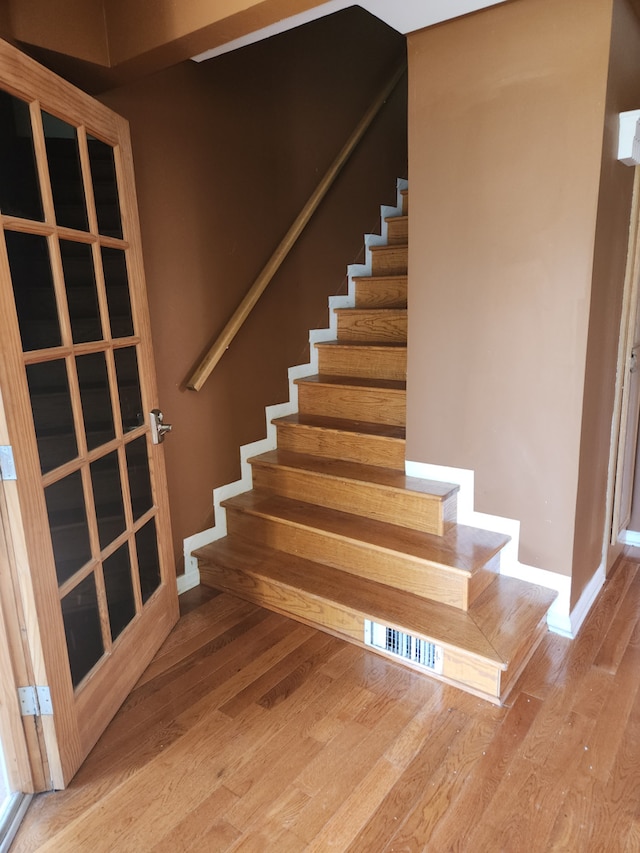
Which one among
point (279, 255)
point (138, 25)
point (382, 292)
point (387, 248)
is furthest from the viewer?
point (387, 248)

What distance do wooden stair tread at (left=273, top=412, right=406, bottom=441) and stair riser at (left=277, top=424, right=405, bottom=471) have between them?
2 centimetres

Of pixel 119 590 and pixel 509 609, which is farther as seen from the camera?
pixel 509 609

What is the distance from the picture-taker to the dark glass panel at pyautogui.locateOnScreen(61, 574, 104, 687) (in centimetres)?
165

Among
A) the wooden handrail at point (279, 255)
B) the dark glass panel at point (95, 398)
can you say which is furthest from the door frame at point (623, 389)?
the dark glass panel at point (95, 398)

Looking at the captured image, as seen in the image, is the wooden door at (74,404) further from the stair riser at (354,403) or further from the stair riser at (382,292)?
the stair riser at (382,292)

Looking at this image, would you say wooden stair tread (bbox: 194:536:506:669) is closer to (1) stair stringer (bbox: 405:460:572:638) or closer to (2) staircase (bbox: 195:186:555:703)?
(2) staircase (bbox: 195:186:555:703)

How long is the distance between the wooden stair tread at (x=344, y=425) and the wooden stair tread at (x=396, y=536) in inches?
15.7

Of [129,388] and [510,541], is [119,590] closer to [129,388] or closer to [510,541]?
[129,388]

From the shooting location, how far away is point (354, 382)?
3.03 m

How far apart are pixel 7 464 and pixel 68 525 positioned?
1.01 feet

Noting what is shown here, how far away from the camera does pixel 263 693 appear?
1.93 m

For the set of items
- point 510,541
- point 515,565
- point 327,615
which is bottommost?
point 327,615

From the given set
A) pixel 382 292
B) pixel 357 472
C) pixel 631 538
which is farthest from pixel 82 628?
pixel 631 538

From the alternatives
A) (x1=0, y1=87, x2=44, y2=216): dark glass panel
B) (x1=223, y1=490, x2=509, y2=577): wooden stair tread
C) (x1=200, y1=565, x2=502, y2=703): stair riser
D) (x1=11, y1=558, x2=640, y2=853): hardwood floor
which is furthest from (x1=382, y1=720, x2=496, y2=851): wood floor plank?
(x1=0, y1=87, x2=44, y2=216): dark glass panel
